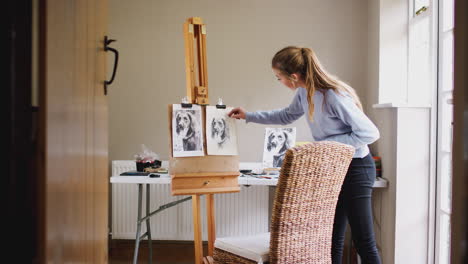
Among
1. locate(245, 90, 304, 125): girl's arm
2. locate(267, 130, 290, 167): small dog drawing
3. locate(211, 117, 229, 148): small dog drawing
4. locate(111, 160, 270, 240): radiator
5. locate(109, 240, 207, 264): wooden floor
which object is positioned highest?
locate(245, 90, 304, 125): girl's arm

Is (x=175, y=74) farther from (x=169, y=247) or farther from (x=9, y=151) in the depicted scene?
(x=9, y=151)

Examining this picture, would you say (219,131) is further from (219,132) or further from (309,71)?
(309,71)

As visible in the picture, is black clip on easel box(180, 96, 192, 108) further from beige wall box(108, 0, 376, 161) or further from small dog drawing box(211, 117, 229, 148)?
beige wall box(108, 0, 376, 161)

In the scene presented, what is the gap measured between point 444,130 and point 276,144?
3.88 feet

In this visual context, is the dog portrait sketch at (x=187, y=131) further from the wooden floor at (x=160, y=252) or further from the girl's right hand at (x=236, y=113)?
the wooden floor at (x=160, y=252)

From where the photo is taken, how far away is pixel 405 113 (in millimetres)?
2863

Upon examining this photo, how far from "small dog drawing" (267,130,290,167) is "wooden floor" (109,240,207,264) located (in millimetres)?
1115

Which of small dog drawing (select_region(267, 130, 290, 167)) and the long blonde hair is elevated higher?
the long blonde hair

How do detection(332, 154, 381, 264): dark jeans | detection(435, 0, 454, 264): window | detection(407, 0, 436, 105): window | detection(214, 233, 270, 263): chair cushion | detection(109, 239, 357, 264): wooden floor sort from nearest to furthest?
detection(214, 233, 270, 263): chair cushion < detection(332, 154, 381, 264): dark jeans < detection(435, 0, 454, 264): window < detection(407, 0, 436, 105): window < detection(109, 239, 357, 264): wooden floor

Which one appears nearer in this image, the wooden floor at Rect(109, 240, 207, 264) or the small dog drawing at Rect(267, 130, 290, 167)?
the small dog drawing at Rect(267, 130, 290, 167)

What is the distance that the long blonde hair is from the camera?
6.94 ft

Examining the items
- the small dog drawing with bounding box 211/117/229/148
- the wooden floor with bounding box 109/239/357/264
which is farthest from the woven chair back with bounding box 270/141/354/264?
the wooden floor with bounding box 109/239/357/264

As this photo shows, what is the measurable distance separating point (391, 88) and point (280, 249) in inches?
76.5

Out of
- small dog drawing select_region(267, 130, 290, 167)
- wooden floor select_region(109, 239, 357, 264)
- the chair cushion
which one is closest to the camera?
the chair cushion
